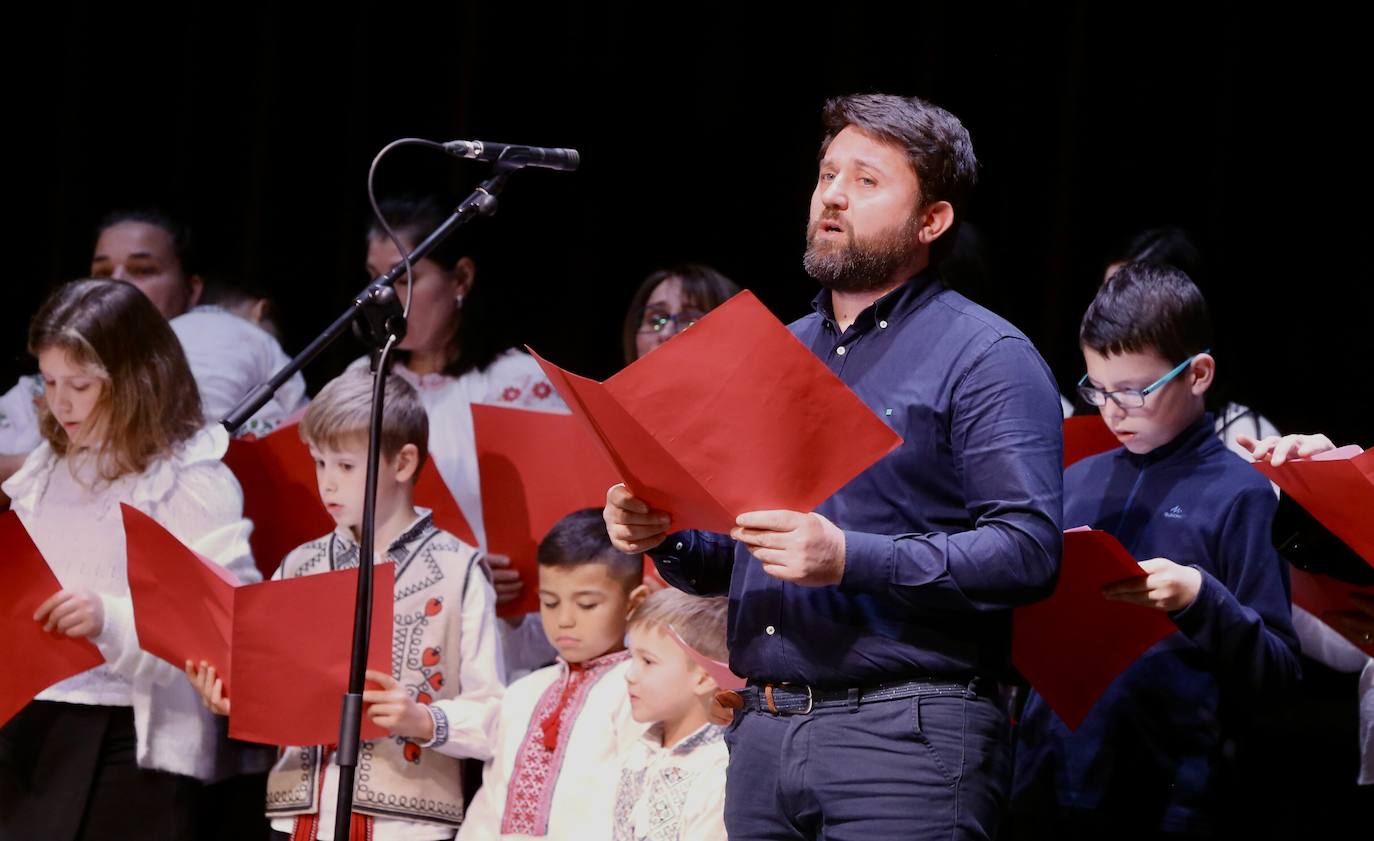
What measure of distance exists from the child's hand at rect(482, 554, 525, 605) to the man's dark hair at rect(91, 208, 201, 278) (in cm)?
162

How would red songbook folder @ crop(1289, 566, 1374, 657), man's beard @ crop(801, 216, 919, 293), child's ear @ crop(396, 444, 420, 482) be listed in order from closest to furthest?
man's beard @ crop(801, 216, 919, 293)
red songbook folder @ crop(1289, 566, 1374, 657)
child's ear @ crop(396, 444, 420, 482)

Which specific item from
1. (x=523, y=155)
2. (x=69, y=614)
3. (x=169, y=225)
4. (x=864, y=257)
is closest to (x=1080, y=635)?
(x=864, y=257)

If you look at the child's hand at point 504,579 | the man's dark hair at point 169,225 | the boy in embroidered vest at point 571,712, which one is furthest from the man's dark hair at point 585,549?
the man's dark hair at point 169,225

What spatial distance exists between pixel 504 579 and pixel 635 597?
0.40 m

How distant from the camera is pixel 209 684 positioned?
285cm

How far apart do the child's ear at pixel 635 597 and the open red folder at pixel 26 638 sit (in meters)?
1.00

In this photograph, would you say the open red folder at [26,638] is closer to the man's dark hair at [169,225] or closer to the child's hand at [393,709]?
the child's hand at [393,709]

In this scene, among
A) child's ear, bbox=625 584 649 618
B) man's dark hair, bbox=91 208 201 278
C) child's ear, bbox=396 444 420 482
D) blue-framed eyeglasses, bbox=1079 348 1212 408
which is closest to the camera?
blue-framed eyeglasses, bbox=1079 348 1212 408

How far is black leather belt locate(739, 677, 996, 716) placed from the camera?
6.43 feet

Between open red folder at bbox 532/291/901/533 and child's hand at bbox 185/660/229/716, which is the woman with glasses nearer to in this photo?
child's hand at bbox 185/660/229/716

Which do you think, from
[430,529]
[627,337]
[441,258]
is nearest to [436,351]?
[441,258]

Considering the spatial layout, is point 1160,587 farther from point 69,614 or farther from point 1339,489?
point 69,614

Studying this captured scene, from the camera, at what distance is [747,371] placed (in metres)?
1.80

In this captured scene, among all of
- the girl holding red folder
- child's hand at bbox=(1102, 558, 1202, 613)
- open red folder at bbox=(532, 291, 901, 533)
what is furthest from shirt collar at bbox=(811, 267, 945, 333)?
the girl holding red folder
